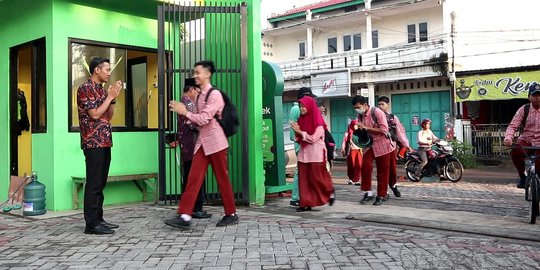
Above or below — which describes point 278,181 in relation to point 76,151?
below

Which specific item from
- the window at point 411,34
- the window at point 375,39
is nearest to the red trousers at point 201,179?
the window at point 411,34

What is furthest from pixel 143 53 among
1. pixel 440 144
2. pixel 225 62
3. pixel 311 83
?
pixel 311 83

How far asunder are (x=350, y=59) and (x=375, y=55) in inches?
50.8

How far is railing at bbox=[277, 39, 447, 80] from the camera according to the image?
769 inches

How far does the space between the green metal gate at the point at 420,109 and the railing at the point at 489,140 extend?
1.95 meters

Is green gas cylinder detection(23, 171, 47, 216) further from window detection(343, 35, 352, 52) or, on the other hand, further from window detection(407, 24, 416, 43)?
window detection(343, 35, 352, 52)

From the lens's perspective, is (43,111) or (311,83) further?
(311,83)

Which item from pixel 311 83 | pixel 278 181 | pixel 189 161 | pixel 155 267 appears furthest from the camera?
pixel 311 83

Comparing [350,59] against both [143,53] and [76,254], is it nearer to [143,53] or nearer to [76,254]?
[143,53]

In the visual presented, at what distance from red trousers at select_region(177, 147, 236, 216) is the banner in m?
14.7

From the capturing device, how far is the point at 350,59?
22328mm

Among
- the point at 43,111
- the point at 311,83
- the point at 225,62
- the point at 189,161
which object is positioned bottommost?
the point at 189,161

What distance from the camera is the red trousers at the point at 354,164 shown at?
10.9m

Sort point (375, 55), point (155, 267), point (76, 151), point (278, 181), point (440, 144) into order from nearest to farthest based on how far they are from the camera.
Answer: point (155, 267)
point (76, 151)
point (278, 181)
point (440, 144)
point (375, 55)
